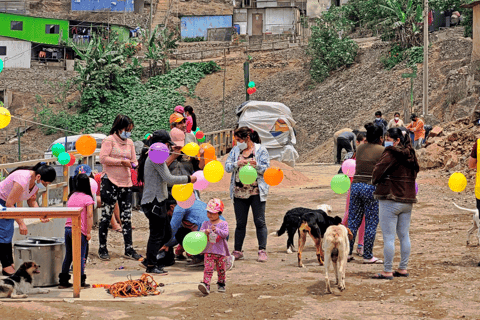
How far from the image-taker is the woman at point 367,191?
28.1ft

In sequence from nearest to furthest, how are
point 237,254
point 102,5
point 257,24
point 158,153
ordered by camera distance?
point 158,153 < point 237,254 < point 257,24 < point 102,5

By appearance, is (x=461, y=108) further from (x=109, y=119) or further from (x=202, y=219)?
(x=109, y=119)

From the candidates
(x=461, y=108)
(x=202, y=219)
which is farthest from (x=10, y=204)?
(x=461, y=108)

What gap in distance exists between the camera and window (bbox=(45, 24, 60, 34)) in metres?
48.8

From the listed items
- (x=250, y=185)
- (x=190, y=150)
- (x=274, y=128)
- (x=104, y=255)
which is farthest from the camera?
(x=274, y=128)

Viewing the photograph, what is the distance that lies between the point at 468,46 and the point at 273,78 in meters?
14.1

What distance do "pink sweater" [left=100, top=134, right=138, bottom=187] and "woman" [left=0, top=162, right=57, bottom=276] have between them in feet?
4.20

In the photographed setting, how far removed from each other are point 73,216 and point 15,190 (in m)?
1.15

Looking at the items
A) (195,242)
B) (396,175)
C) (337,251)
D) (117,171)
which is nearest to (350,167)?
(396,175)

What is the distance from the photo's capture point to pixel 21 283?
722 centimetres

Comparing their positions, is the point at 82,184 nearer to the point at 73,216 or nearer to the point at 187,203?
the point at 73,216

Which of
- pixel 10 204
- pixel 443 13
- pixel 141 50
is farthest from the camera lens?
pixel 141 50

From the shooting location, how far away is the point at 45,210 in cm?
692

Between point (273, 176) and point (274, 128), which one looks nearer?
point (273, 176)
